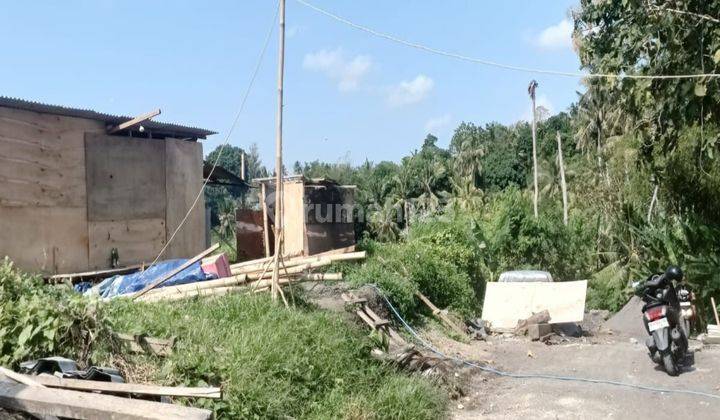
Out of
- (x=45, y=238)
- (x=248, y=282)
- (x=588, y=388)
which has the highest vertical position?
(x=45, y=238)

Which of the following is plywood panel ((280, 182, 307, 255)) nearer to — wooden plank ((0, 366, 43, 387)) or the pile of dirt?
the pile of dirt

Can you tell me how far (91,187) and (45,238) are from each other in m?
1.21

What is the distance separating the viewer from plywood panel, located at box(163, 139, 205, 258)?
40.3 feet

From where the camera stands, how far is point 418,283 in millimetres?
12648

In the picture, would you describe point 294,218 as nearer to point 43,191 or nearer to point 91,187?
point 91,187

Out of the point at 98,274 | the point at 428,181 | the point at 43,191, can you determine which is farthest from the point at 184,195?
the point at 428,181

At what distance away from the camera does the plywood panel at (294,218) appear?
14.1 m

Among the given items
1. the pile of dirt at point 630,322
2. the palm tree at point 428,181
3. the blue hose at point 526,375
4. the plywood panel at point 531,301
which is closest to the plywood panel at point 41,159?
the blue hose at point 526,375

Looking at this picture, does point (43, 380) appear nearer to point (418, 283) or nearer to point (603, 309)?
point (418, 283)

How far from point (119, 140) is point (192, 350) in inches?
280

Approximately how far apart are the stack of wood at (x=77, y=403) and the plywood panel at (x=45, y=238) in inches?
246

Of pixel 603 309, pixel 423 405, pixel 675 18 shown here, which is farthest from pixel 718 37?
pixel 603 309

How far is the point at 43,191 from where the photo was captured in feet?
32.9

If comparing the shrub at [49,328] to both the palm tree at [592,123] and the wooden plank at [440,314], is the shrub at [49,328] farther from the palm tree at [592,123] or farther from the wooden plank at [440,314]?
the palm tree at [592,123]
